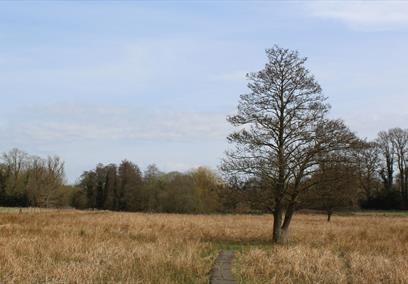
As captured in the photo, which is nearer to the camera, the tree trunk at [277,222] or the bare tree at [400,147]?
the tree trunk at [277,222]

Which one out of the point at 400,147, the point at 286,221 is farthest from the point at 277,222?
the point at 400,147

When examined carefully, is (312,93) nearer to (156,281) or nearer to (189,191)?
(156,281)

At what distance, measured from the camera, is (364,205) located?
3511 inches

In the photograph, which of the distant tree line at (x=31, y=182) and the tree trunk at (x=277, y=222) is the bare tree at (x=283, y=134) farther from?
the distant tree line at (x=31, y=182)

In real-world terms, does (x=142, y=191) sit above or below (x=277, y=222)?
above

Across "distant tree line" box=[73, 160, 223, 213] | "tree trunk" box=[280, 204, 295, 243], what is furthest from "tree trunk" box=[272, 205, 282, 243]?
"distant tree line" box=[73, 160, 223, 213]

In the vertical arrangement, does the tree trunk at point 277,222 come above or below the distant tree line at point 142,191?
below

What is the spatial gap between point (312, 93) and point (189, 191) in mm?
64766

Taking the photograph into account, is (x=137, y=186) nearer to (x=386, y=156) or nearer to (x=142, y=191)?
(x=142, y=191)

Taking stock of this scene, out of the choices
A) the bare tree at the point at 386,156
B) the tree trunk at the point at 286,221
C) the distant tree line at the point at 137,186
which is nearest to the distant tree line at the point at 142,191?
the distant tree line at the point at 137,186

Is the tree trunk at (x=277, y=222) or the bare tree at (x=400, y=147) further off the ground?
the bare tree at (x=400, y=147)

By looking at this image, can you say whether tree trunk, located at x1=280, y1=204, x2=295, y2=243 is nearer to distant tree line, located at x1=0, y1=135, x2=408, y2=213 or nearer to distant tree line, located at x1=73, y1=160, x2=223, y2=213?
distant tree line, located at x1=0, y1=135, x2=408, y2=213

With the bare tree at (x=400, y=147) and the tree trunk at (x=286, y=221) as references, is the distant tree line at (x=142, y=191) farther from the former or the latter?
the tree trunk at (x=286, y=221)

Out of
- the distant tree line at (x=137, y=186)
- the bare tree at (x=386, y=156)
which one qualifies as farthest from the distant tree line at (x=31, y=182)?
the bare tree at (x=386, y=156)
